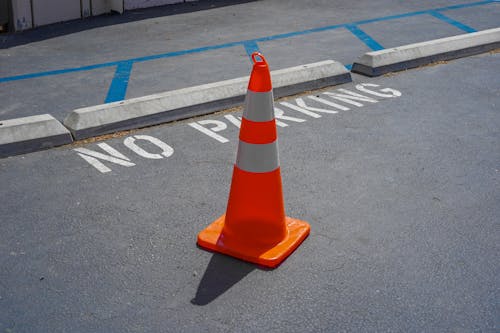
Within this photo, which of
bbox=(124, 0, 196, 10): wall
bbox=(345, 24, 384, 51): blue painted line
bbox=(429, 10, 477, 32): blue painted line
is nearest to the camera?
bbox=(345, 24, 384, 51): blue painted line

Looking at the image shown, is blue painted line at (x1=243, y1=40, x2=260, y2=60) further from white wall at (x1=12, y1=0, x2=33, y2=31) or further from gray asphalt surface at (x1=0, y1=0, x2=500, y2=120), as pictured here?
white wall at (x1=12, y1=0, x2=33, y2=31)

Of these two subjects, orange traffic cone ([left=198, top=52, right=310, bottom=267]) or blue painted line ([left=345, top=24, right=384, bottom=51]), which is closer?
orange traffic cone ([left=198, top=52, right=310, bottom=267])

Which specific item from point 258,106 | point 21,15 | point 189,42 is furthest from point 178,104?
A: point 21,15

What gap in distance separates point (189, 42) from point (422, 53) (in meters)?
3.59

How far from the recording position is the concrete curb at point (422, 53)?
8.47 meters

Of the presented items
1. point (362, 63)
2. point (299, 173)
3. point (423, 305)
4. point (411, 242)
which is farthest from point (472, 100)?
point (423, 305)

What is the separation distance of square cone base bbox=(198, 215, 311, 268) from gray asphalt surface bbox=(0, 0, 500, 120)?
125 inches

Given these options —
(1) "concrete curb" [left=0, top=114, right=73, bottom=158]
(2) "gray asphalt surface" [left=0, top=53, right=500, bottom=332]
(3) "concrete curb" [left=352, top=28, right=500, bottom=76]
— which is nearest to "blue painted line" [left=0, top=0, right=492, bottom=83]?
(3) "concrete curb" [left=352, top=28, right=500, bottom=76]

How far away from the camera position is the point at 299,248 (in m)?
4.42

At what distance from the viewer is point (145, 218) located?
477cm

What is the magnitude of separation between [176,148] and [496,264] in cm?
304

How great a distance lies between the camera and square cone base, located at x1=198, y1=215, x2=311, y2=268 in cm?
421

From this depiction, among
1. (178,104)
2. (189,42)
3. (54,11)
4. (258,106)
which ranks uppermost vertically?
(258,106)

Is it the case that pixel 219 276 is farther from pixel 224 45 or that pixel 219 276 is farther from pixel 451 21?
pixel 451 21
